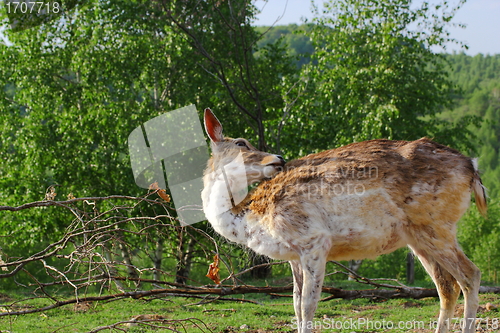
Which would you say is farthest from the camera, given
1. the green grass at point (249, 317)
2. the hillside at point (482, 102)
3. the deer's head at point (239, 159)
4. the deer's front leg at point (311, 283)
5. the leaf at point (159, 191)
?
the hillside at point (482, 102)

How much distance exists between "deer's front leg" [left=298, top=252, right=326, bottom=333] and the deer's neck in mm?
642

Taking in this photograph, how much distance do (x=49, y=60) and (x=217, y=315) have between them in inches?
481

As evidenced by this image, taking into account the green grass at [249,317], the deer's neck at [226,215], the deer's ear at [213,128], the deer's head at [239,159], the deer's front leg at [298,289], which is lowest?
the green grass at [249,317]

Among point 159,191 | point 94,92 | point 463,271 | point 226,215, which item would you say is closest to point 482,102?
point 94,92

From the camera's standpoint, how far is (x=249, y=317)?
7.14 meters

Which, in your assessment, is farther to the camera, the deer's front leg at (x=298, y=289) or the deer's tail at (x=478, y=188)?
the deer's tail at (x=478, y=188)

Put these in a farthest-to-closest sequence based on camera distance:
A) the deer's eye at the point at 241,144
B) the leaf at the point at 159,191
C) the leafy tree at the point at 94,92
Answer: the leafy tree at the point at 94,92 < the deer's eye at the point at 241,144 < the leaf at the point at 159,191

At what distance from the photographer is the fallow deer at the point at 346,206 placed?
4.36 metres

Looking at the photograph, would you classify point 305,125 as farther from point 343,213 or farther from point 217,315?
point 343,213

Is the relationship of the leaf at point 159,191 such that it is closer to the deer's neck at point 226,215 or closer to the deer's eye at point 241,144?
the deer's neck at point 226,215

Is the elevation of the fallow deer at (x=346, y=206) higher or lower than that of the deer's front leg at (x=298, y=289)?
higher

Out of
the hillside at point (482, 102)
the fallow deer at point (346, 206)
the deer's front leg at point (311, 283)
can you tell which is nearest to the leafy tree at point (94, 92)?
the fallow deer at point (346, 206)

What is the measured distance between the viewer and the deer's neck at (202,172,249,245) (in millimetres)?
4582

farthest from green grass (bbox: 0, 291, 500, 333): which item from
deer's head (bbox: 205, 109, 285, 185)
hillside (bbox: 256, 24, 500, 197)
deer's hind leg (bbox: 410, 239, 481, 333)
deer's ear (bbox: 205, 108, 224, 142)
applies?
hillside (bbox: 256, 24, 500, 197)
